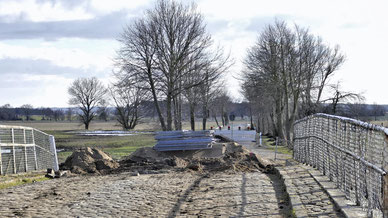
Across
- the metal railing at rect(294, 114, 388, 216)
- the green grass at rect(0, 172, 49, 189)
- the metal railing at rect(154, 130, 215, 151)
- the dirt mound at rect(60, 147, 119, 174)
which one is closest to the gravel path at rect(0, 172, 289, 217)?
the green grass at rect(0, 172, 49, 189)

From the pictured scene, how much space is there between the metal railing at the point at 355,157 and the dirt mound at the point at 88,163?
7507 millimetres

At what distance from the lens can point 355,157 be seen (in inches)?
316

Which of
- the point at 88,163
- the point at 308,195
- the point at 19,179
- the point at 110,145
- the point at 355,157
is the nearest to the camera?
the point at 355,157

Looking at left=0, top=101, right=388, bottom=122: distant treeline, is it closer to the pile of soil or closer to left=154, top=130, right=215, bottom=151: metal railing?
left=154, top=130, right=215, bottom=151: metal railing

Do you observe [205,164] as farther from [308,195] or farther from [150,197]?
[308,195]

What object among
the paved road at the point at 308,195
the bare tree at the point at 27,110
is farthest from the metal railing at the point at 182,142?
the bare tree at the point at 27,110

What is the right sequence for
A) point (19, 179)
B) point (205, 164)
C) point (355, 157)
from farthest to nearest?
1. point (205, 164)
2. point (19, 179)
3. point (355, 157)

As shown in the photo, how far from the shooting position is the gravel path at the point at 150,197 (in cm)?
872

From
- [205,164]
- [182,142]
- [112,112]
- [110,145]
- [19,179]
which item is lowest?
[110,145]

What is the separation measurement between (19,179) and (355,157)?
9147mm

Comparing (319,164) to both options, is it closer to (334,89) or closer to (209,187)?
(209,187)

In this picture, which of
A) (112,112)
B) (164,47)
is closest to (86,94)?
(112,112)

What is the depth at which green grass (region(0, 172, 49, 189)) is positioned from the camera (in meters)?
12.7

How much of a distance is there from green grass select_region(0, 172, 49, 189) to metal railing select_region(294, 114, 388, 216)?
300 inches
